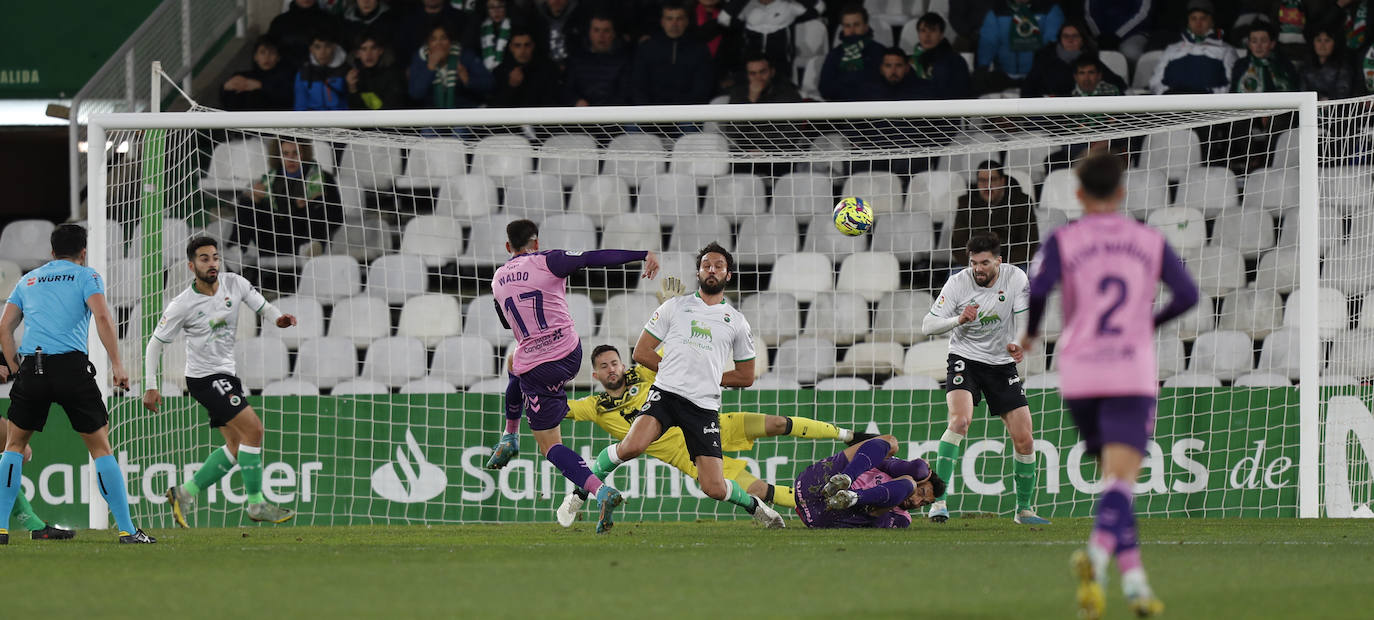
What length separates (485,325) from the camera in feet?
39.9

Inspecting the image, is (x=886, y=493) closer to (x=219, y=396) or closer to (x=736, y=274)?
(x=736, y=274)

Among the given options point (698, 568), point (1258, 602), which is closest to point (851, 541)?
point (698, 568)

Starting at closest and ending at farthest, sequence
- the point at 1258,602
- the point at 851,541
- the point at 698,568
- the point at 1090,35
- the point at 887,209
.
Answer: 1. the point at 1258,602
2. the point at 698,568
3. the point at 851,541
4. the point at 887,209
5. the point at 1090,35

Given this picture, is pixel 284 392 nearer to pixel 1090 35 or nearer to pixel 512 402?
pixel 512 402

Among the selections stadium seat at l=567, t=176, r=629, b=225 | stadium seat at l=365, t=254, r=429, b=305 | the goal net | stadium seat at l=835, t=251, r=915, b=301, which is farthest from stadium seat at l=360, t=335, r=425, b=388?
stadium seat at l=835, t=251, r=915, b=301

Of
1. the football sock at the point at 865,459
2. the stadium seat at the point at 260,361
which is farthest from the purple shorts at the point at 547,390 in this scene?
the stadium seat at the point at 260,361

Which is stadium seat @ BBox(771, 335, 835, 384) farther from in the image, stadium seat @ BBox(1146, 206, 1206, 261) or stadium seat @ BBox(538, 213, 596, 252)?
stadium seat @ BBox(1146, 206, 1206, 261)

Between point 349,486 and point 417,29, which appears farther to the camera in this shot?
point 417,29

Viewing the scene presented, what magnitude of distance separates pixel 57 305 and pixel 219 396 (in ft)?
5.96

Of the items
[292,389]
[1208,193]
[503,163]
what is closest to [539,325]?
[292,389]

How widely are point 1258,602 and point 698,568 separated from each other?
2363 mm

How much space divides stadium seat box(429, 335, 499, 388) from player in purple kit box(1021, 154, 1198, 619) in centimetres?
741

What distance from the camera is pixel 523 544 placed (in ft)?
26.1

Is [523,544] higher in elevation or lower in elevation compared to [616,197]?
lower
